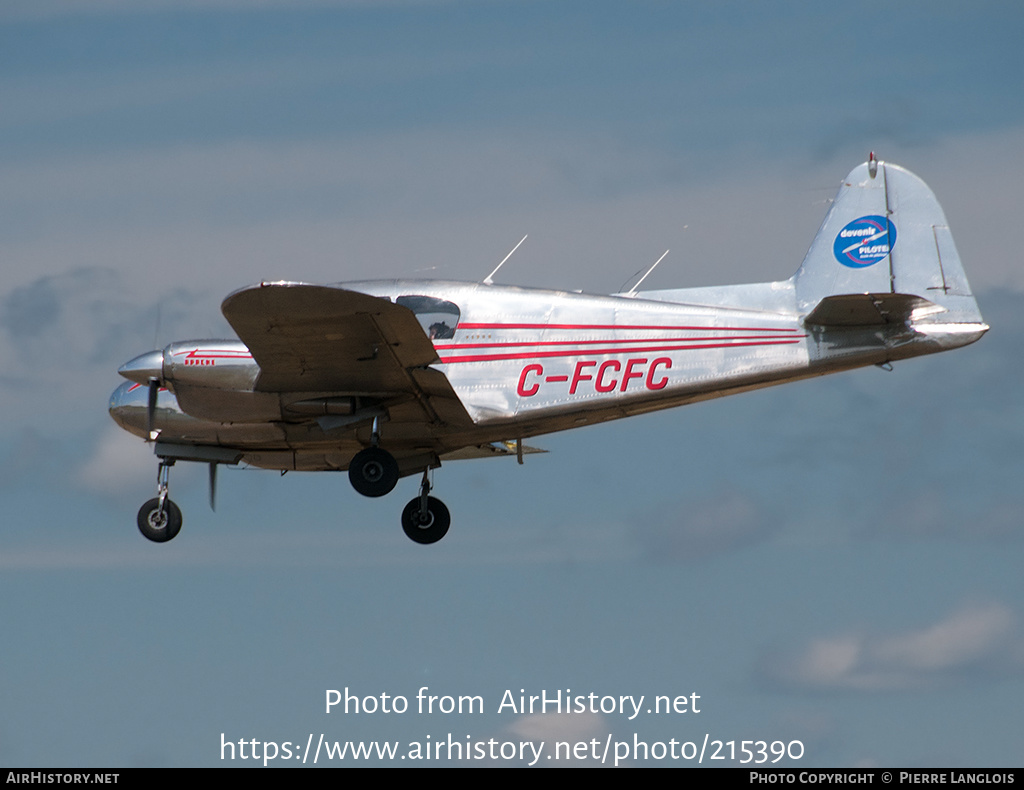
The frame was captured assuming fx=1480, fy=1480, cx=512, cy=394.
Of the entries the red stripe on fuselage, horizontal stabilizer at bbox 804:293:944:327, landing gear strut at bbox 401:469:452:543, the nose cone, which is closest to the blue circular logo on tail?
horizontal stabilizer at bbox 804:293:944:327

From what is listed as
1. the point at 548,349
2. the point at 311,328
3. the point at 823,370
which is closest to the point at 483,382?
the point at 548,349

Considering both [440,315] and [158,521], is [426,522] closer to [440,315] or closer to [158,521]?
[440,315]

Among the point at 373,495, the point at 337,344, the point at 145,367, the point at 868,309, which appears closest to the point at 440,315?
the point at 337,344

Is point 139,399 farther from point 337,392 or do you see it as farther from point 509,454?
point 509,454

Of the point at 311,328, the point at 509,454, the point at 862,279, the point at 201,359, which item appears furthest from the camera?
the point at 509,454

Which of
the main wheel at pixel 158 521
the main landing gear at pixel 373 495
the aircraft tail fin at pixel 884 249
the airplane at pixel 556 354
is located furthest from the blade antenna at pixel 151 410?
the aircraft tail fin at pixel 884 249

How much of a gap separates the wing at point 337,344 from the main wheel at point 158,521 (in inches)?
108

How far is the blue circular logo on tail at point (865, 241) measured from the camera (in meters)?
20.5

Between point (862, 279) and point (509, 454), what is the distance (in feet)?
20.0

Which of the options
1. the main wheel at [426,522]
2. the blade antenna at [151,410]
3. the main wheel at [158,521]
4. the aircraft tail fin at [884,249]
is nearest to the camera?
the aircraft tail fin at [884,249]

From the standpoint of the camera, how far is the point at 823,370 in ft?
64.6

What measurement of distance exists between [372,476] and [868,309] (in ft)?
22.4

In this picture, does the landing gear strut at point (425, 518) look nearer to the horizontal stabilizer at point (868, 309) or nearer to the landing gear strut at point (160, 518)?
the landing gear strut at point (160, 518)

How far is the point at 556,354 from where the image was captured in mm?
19672
